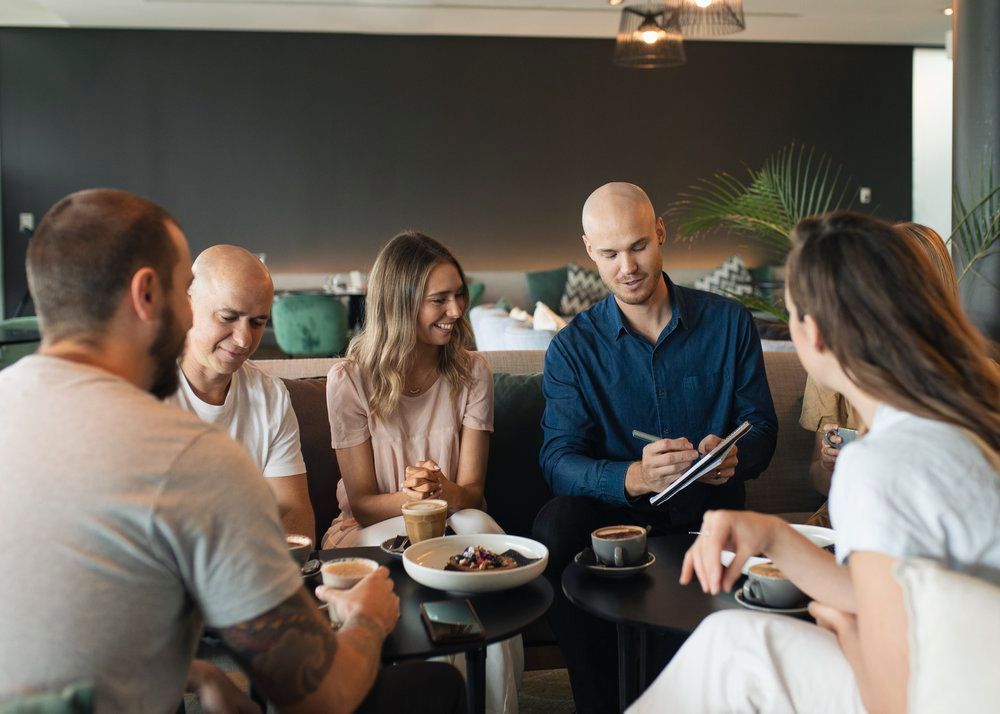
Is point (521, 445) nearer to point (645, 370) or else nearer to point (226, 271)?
point (645, 370)

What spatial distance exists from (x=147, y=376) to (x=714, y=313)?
1.86 metres

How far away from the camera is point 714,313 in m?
2.71

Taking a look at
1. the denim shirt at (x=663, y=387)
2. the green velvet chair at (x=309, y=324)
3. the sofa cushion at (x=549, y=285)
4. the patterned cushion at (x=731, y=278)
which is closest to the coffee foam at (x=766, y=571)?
the denim shirt at (x=663, y=387)

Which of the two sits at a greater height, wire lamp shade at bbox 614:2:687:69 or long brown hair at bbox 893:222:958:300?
wire lamp shade at bbox 614:2:687:69

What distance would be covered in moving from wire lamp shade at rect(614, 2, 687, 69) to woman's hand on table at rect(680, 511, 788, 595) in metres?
5.18

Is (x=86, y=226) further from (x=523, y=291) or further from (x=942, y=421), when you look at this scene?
(x=523, y=291)

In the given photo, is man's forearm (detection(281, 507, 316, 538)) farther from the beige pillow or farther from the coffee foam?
the beige pillow

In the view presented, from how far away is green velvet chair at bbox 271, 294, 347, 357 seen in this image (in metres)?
7.05

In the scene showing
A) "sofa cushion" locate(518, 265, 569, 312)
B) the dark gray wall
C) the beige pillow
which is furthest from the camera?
"sofa cushion" locate(518, 265, 569, 312)

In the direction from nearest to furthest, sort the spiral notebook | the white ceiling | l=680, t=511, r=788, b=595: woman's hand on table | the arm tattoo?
the arm tattoo < l=680, t=511, r=788, b=595: woman's hand on table < the spiral notebook < the white ceiling

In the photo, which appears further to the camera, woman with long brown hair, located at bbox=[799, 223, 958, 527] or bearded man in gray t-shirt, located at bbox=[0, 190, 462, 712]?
woman with long brown hair, located at bbox=[799, 223, 958, 527]

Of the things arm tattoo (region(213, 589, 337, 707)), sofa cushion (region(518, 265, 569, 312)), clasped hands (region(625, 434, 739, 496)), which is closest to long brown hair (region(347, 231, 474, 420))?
clasped hands (region(625, 434, 739, 496))

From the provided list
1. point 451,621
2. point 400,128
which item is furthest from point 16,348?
point 451,621

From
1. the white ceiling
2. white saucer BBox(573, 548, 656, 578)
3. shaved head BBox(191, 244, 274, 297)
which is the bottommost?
white saucer BBox(573, 548, 656, 578)
